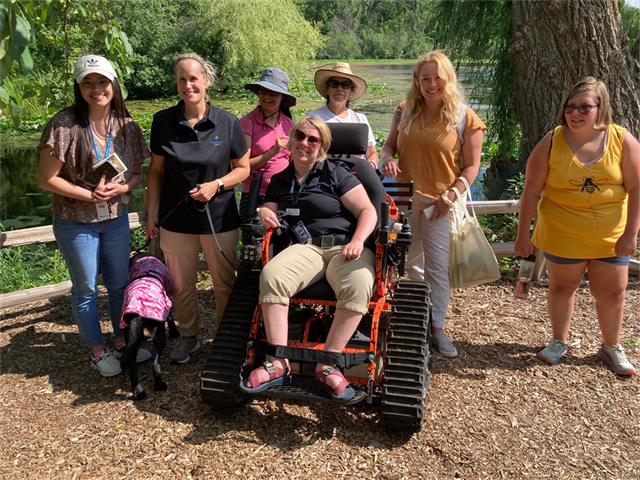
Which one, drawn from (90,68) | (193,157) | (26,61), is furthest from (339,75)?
(26,61)

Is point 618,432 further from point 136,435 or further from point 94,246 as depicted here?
point 94,246

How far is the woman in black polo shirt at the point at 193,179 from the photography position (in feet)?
11.5

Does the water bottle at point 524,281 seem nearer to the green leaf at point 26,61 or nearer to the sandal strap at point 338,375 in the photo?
the sandal strap at point 338,375

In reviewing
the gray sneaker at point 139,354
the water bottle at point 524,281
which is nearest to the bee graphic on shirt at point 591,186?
the water bottle at point 524,281

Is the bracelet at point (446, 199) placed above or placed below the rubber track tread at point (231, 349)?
above

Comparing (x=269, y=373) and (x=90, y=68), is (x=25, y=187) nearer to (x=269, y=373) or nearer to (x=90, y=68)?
(x=90, y=68)

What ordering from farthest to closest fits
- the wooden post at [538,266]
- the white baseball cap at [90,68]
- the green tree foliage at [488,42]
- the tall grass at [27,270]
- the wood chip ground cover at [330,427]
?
the green tree foliage at [488,42] < the tall grass at [27,270] < the wooden post at [538,266] < the white baseball cap at [90,68] < the wood chip ground cover at [330,427]

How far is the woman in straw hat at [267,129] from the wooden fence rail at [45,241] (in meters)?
1.23

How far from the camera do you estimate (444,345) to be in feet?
13.2

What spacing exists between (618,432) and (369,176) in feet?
6.89

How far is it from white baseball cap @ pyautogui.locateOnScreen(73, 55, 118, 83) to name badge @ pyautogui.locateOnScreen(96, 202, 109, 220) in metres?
0.76

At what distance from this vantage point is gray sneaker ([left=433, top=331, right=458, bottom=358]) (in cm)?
399

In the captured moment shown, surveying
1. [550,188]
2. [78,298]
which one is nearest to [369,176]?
[550,188]

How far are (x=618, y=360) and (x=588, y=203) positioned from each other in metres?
1.15
